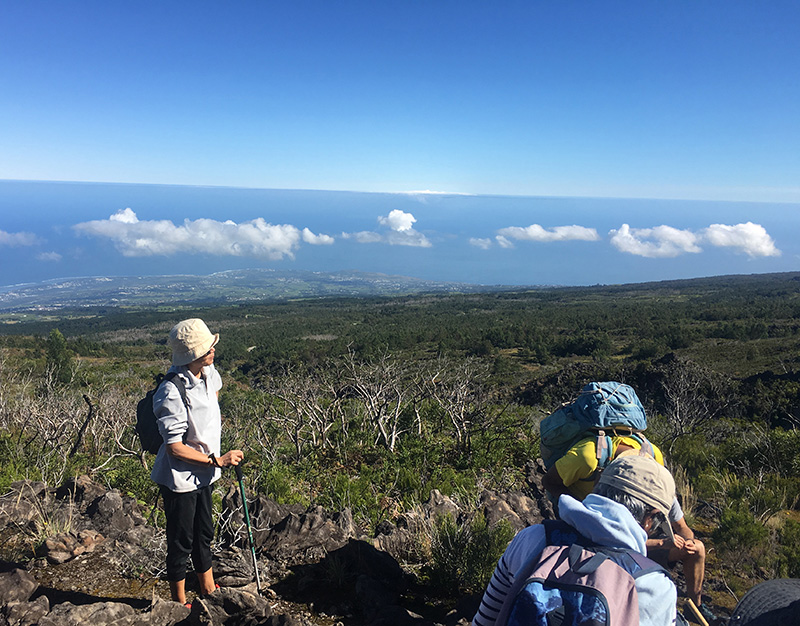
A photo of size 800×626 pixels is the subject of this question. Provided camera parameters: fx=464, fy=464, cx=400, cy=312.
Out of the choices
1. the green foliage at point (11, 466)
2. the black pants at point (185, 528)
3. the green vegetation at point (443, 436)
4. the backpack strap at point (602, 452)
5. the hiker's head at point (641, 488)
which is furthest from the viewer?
the green foliage at point (11, 466)

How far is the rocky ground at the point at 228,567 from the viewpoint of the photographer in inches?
89.5

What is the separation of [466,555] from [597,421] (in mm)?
1214

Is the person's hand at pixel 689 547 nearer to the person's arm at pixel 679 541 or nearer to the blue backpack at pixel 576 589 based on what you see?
the person's arm at pixel 679 541

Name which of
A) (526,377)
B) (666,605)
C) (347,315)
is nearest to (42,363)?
(526,377)

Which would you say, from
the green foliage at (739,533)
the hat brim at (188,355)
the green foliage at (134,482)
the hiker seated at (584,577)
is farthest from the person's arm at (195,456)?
the green foliage at (739,533)

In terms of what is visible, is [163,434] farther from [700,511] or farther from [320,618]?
[700,511]

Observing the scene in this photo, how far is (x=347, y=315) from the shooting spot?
58.9 m

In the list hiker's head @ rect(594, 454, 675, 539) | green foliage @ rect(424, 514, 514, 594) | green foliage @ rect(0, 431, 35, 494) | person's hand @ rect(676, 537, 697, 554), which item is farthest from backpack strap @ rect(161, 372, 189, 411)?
green foliage @ rect(0, 431, 35, 494)

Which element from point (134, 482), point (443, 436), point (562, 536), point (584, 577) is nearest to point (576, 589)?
point (584, 577)

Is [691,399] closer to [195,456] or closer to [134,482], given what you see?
[134,482]

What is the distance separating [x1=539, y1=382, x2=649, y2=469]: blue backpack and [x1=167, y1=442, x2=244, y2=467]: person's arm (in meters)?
1.73

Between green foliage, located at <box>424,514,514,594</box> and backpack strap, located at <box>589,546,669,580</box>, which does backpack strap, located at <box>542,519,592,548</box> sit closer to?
backpack strap, located at <box>589,546,669,580</box>

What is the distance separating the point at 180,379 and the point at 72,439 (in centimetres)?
506

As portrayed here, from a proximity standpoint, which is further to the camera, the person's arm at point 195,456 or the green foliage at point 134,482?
the green foliage at point 134,482
